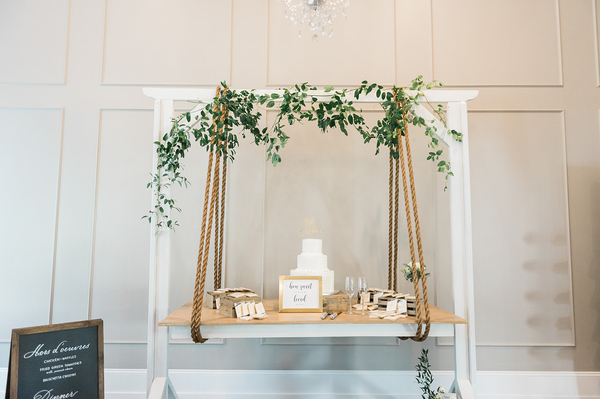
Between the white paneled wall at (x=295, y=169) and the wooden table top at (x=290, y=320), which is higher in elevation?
the white paneled wall at (x=295, y=169)

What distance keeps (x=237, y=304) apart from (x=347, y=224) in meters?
A: 1.07

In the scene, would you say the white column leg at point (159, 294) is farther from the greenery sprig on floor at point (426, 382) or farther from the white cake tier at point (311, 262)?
the greenery sprig on floor at point (426, 382)

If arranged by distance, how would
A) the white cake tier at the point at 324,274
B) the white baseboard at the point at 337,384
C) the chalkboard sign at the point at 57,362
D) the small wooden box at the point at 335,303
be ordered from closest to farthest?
the chalkboard sign at the point at 57,362 < the small wooden box at the point at 335,303 < the white cake tier at the point at 324,274 < the white baseboard at the point at 337,384

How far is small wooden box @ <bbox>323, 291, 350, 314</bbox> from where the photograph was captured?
1.77 metres

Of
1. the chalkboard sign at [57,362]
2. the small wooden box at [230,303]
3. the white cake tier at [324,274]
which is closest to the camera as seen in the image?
the chalkboard sign at [57,362]

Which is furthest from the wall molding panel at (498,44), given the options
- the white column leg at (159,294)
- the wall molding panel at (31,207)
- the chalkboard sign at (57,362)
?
the wall molding panel at (31,207)

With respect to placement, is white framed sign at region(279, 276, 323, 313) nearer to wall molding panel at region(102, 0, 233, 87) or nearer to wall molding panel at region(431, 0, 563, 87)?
wall molding panel at region(102, 0, 233, 87)

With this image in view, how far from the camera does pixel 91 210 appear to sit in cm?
251

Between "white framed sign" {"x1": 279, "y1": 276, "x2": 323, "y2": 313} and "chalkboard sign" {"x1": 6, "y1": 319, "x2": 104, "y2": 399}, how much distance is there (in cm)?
90

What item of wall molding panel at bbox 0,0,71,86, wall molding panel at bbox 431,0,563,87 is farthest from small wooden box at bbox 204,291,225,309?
wall molding panel at bbox 431,0,563,87

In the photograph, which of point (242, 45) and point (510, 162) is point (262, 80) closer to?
point (242, 45)

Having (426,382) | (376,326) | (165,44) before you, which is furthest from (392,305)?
(165,44)

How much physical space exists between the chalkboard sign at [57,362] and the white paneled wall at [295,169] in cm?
74

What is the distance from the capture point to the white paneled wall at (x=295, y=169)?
2.43m
